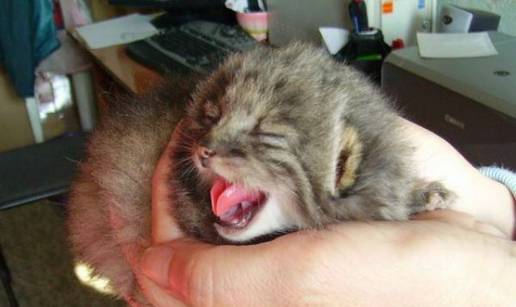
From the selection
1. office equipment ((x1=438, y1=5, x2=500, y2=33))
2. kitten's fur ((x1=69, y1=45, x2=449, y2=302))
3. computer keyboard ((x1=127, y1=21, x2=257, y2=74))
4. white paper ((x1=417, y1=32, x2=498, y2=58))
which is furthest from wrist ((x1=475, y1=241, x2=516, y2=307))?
computer keyboard ((x1=127, y1=21, x2=257, y2=74))

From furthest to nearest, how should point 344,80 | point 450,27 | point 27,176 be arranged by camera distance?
point 27,176
point 450,27
point 344,80

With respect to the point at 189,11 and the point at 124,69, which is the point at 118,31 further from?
the point at 124,69

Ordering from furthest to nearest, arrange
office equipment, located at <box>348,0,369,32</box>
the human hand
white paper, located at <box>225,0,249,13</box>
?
white paper, located at <box>225,0,249,13</box> → office equipment, located at <box>348,0,369,32</box> → the human hand

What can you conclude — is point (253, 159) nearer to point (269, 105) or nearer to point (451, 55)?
point (269, 105)

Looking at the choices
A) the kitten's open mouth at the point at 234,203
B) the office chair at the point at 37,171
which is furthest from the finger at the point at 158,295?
the office chair at the point at 37,171

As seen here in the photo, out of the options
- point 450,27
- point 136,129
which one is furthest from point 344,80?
point 450,27

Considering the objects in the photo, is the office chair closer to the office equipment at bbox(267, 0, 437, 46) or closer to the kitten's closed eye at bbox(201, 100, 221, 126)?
the office equipment at bbox(267, 0, 437, 46)

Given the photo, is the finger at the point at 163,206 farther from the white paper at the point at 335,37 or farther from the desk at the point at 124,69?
the white paper at the point at 335,37
